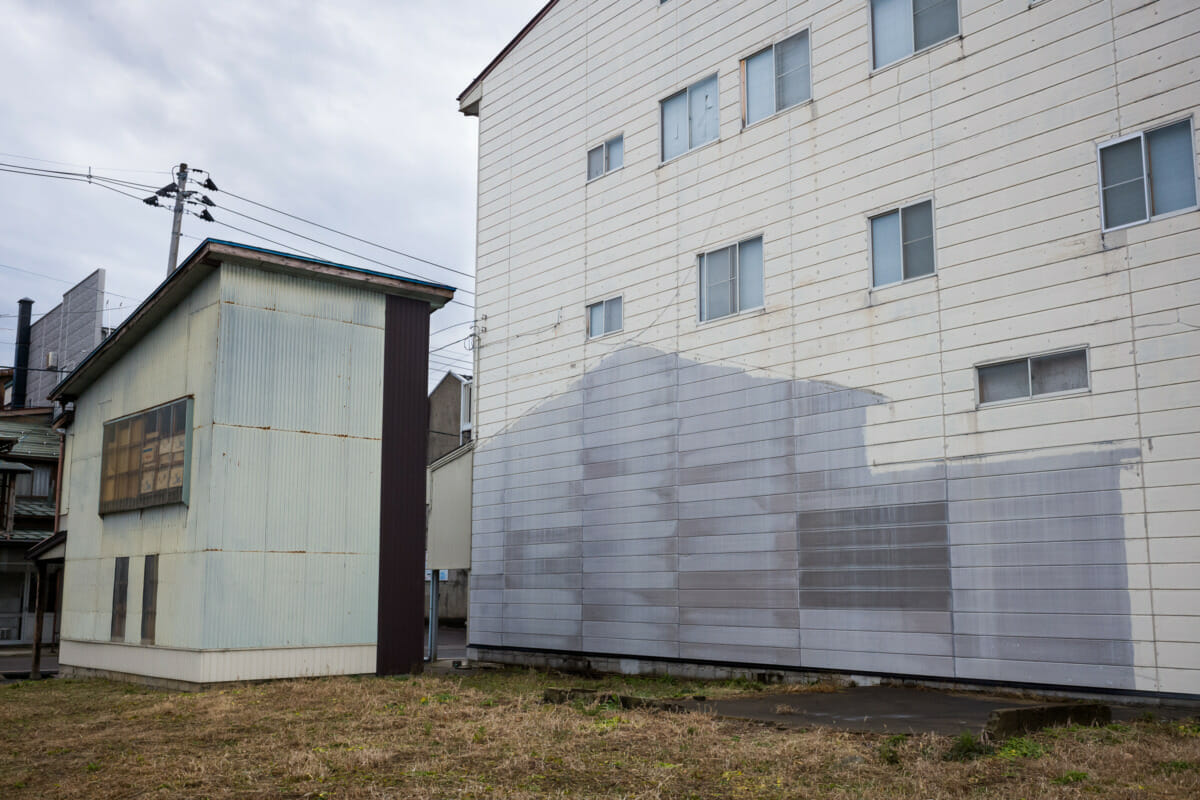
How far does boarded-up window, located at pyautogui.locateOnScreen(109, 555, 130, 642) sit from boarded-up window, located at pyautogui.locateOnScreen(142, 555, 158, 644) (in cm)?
99

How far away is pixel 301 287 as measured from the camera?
17.8 m

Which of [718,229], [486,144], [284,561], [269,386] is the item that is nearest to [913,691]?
[718,229]

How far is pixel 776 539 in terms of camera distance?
16.7 m

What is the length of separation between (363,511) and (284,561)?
5.56 ft

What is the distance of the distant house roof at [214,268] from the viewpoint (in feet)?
55.5

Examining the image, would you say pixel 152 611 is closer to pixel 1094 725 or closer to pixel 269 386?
pixel 269 386

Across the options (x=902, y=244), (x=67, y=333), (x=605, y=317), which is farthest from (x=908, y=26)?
(x=67, y=333)

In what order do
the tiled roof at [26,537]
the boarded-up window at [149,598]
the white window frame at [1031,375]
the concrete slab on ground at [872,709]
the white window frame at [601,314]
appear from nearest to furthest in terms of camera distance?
the concrete slab on ground at [872,709], the white window frame at [1031,375], the boarded-up window at [149,598], the white window frame at [601,314], the tiled roof at [26,537]

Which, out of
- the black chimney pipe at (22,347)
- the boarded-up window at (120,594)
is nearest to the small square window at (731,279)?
the boarded-up window at (120,594)

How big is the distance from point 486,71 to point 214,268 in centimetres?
1087

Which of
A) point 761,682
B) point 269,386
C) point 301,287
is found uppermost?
point 301,287

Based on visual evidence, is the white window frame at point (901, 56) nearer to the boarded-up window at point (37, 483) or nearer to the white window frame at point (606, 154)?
the white window frame at point (606, 154)

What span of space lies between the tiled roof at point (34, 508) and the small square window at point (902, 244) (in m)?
29.8

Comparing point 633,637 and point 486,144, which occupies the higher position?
point 486,144
